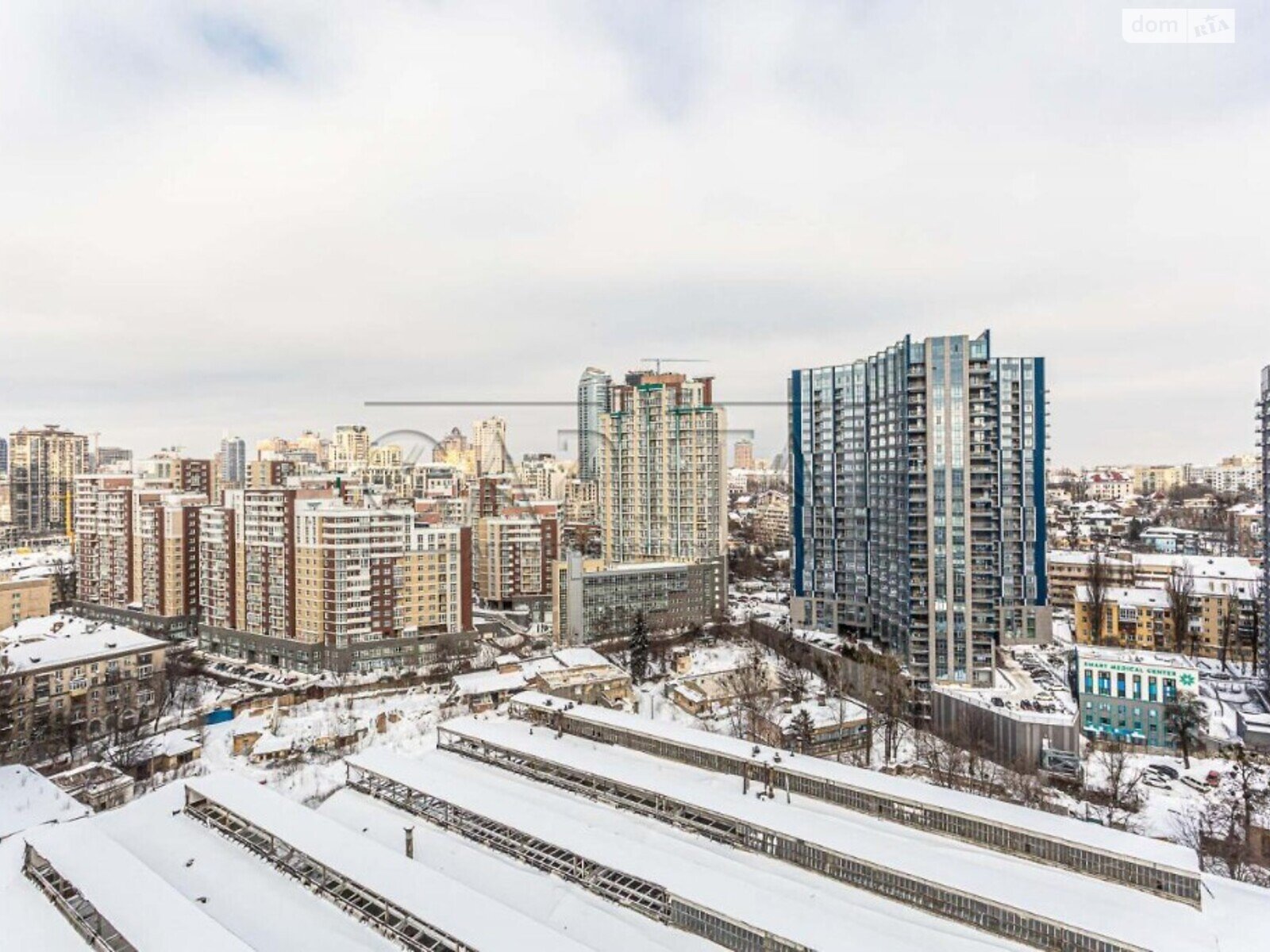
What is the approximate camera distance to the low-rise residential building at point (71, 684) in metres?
7.85

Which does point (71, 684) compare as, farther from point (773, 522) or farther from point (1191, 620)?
point (773, 522)

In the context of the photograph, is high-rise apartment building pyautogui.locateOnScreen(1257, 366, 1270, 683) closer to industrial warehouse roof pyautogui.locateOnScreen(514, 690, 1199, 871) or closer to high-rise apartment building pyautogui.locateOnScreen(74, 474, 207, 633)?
industrial warehouse roof pyautogui.locateOnScreen(514, 690, 1199, 871)

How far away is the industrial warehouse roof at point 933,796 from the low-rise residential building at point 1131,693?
4550 mm

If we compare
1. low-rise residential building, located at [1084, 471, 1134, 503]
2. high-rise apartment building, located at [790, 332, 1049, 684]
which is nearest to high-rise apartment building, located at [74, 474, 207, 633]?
high-rise apartment building, located at [790, 332, 1049, 684]

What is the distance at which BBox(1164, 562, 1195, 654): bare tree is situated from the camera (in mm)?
10586

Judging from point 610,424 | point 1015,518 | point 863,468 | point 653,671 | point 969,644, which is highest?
point 610,424

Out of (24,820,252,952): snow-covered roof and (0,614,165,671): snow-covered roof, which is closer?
(24,820,252,952): snow-covered roof

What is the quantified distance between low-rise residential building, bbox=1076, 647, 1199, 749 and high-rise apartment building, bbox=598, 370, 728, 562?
676cm

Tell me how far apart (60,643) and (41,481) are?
16.9 metres

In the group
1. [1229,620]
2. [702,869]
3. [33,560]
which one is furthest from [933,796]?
[33,560]

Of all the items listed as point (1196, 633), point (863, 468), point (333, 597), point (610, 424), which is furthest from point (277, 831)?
point (1196, 633)

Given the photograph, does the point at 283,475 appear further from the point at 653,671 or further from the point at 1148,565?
the point at 1148,565

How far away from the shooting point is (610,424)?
577 inches

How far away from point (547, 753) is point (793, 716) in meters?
3.60
